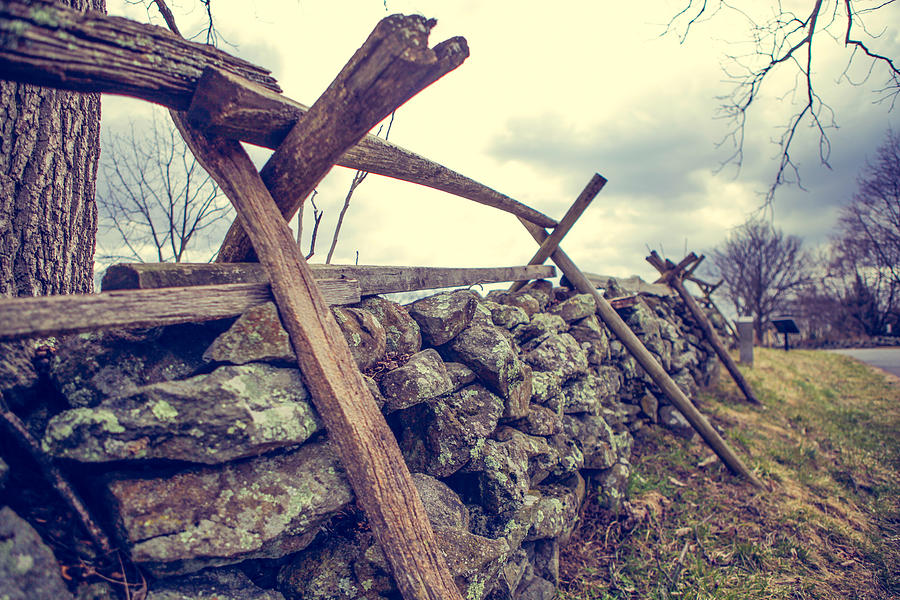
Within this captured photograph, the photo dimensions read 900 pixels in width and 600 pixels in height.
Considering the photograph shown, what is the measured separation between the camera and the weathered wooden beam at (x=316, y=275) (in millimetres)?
1942

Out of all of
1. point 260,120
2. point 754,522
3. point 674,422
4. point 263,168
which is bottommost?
point 754,522

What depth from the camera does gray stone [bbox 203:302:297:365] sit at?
191 cm

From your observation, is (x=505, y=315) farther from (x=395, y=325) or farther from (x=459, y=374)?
(x=395, y=325)

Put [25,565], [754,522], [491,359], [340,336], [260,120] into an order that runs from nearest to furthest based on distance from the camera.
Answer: [25,565]
[260,120]
[340,336]
[491,359]
[754,522]

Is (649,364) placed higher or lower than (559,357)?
lower

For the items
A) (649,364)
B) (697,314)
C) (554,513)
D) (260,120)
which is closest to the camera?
(260,120)

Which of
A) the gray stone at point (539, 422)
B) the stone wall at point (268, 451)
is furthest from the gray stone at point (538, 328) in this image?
the stone wall at point (268, 451)

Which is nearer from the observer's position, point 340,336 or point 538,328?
point 340,336

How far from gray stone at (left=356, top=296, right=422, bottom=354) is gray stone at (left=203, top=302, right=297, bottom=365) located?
0.84 m

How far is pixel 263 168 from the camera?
2123mm

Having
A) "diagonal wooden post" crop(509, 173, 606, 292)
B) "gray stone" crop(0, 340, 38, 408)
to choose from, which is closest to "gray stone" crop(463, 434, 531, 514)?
"gray stone" crop(0, 340, 38, 408)

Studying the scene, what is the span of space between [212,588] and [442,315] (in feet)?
6.29

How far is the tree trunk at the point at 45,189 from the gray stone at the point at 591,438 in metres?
4.04

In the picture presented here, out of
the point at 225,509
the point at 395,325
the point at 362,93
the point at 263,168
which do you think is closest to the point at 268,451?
the point at 225,509
